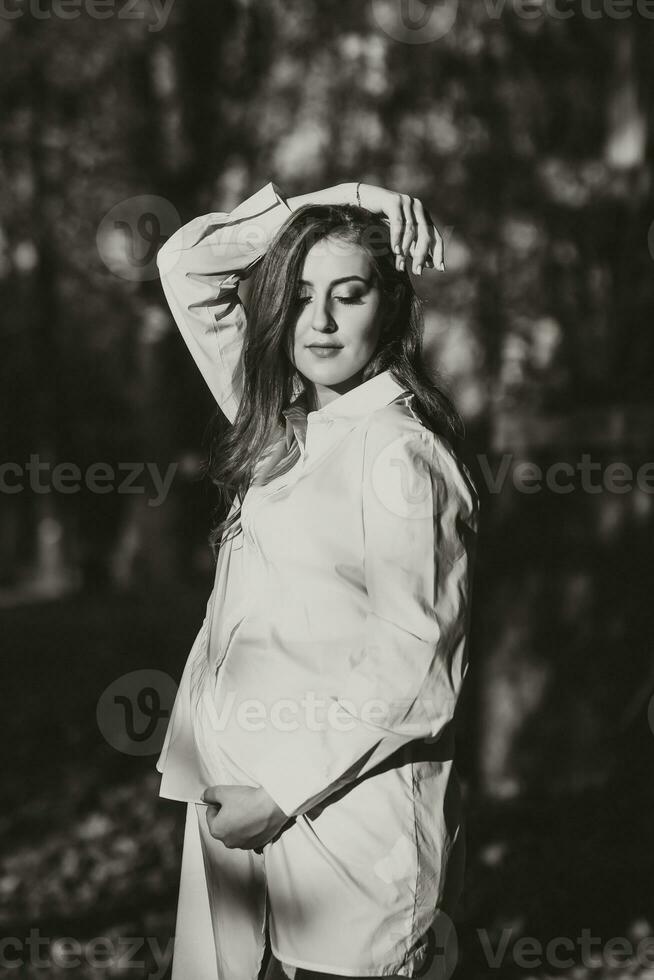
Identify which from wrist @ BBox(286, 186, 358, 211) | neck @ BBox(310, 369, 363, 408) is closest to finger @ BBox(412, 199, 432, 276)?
wrist @ BBox(286, 186, 358, 211)

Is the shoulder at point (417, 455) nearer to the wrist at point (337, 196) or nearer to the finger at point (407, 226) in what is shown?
the finger at point (407, 226)

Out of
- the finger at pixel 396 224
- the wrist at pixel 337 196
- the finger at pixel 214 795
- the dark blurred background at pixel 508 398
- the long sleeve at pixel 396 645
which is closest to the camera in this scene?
the long sleeve at pixel 396 645

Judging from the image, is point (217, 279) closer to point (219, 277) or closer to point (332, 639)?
point (219, 277)

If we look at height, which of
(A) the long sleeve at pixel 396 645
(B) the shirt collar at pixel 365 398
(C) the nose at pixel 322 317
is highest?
(C) the nose at pixel 322 317

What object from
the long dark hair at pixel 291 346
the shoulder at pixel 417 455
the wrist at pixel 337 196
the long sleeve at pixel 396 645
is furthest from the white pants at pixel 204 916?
the wrist at pixel 337 196

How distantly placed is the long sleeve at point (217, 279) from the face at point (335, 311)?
284mm

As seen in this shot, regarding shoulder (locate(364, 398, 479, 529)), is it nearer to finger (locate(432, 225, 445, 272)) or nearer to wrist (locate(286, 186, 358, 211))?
finger (locate(432, 225, 445, 272))

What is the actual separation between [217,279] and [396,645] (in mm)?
1046

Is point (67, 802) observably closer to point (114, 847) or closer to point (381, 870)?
point (114, 847)

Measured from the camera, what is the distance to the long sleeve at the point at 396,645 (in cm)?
189

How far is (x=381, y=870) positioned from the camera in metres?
1.99

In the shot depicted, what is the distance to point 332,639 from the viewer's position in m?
2.02

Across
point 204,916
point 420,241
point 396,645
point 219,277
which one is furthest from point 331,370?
point 204,916

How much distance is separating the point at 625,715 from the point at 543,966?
1.50m
